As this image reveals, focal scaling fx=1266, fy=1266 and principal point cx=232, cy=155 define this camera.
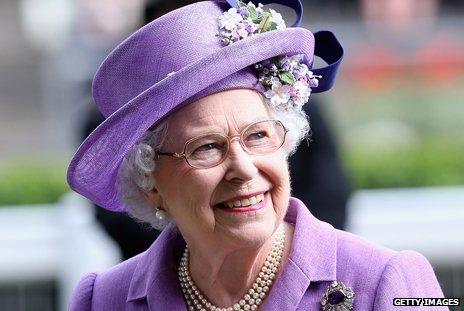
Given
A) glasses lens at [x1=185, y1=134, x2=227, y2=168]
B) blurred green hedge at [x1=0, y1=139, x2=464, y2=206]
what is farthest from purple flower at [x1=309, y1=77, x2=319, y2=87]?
blurred green hedge at [x1=0, y1=139, x2=464, y2=206]

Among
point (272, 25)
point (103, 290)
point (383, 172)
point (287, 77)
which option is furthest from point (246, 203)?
point (383, 172)

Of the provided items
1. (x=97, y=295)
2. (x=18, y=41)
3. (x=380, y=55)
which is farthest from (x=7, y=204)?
(x=18, y=41)

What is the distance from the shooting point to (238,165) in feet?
9.89

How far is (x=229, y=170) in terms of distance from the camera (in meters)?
3.03

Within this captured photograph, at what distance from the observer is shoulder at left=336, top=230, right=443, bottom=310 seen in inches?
119

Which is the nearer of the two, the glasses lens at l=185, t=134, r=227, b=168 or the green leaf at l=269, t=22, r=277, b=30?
the glasses lens at l=185, t=134, r=227, b=168

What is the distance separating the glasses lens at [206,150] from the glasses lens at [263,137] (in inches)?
2.3

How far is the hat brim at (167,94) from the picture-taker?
299 cm

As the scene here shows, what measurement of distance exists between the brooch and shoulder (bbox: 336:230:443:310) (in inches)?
0.8

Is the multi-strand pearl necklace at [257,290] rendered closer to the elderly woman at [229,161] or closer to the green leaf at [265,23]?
the elderly woman at [229,161]

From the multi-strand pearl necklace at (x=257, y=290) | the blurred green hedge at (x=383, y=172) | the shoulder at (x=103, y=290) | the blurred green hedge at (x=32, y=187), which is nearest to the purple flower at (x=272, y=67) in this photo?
the multi-strand pearl necklace at (x=257, y=290)

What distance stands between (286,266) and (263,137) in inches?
13.5

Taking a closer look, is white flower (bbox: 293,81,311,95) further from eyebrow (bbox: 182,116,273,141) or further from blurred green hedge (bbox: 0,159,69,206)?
blurred green hedge (bbox: 0,159,69,206)

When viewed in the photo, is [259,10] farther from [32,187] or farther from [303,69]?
[32,187]
